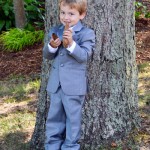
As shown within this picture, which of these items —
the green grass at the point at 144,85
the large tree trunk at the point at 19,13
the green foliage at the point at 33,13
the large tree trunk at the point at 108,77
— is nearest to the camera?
the large tree trunk at the point at 108,77

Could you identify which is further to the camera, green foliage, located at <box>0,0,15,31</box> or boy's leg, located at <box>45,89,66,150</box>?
green foliage, located at <box>0,0,15,31</box>

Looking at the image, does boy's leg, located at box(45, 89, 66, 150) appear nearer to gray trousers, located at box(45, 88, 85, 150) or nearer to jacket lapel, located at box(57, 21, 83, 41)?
gray trousers, located at box(45, 88, 85, 150)

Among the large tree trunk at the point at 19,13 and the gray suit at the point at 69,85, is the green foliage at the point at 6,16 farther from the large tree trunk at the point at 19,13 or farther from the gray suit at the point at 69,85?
the gray suit at the point at 69,85

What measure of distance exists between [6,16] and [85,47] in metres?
7.28

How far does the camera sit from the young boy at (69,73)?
3.36 m

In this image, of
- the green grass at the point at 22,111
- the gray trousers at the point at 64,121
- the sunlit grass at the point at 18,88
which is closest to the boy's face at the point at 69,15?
the gray trousers at the point at 64,121

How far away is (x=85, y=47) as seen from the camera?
3.40 meters

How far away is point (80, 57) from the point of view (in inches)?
131

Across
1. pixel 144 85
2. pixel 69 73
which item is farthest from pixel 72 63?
pixel 144 85

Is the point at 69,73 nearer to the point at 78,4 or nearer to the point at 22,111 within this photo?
the point at 78,4

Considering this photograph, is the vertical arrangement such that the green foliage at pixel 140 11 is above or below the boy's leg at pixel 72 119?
above

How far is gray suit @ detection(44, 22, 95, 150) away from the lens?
3.44 metres

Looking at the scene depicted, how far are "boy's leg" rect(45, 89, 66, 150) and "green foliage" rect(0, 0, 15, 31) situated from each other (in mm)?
6628

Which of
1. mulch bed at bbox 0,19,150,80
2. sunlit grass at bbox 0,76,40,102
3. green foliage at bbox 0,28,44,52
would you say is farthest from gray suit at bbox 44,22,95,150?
green foliage at bbox 0,28,44,52
